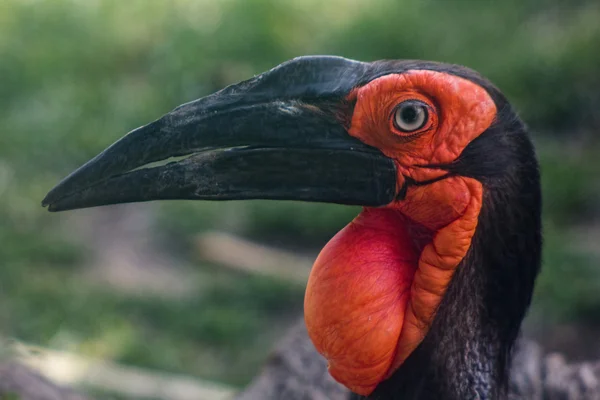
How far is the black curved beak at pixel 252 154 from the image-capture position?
6.63 ft

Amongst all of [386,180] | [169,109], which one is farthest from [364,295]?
[169,109]

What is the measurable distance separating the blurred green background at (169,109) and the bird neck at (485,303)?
1.90 metres

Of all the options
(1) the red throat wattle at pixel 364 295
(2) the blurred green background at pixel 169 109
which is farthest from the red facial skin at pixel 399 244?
(2) the blurred green background at pixel 169 109

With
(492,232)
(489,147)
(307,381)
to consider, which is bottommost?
(307,381)

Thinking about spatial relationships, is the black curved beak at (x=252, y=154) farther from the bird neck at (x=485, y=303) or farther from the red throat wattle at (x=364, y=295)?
the bird neck at (x=485, y=303)

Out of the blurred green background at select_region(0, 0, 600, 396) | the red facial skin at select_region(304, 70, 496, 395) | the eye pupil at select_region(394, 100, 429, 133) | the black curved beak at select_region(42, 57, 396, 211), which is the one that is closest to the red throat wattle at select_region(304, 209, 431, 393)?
the red facial skin at select_region(304, 70, 496, 395)

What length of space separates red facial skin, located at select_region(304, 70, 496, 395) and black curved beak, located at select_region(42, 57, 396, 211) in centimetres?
6

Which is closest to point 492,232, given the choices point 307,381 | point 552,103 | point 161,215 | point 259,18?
point 307,381

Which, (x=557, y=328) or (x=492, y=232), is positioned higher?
(x=492, y=232)

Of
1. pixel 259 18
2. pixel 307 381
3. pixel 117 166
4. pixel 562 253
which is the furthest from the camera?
pixel 259 18

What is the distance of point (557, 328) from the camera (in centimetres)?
404

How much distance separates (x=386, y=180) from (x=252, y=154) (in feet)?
1.09

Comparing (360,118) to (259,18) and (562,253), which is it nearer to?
(562,253)

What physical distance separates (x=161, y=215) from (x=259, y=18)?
82.8 inches
